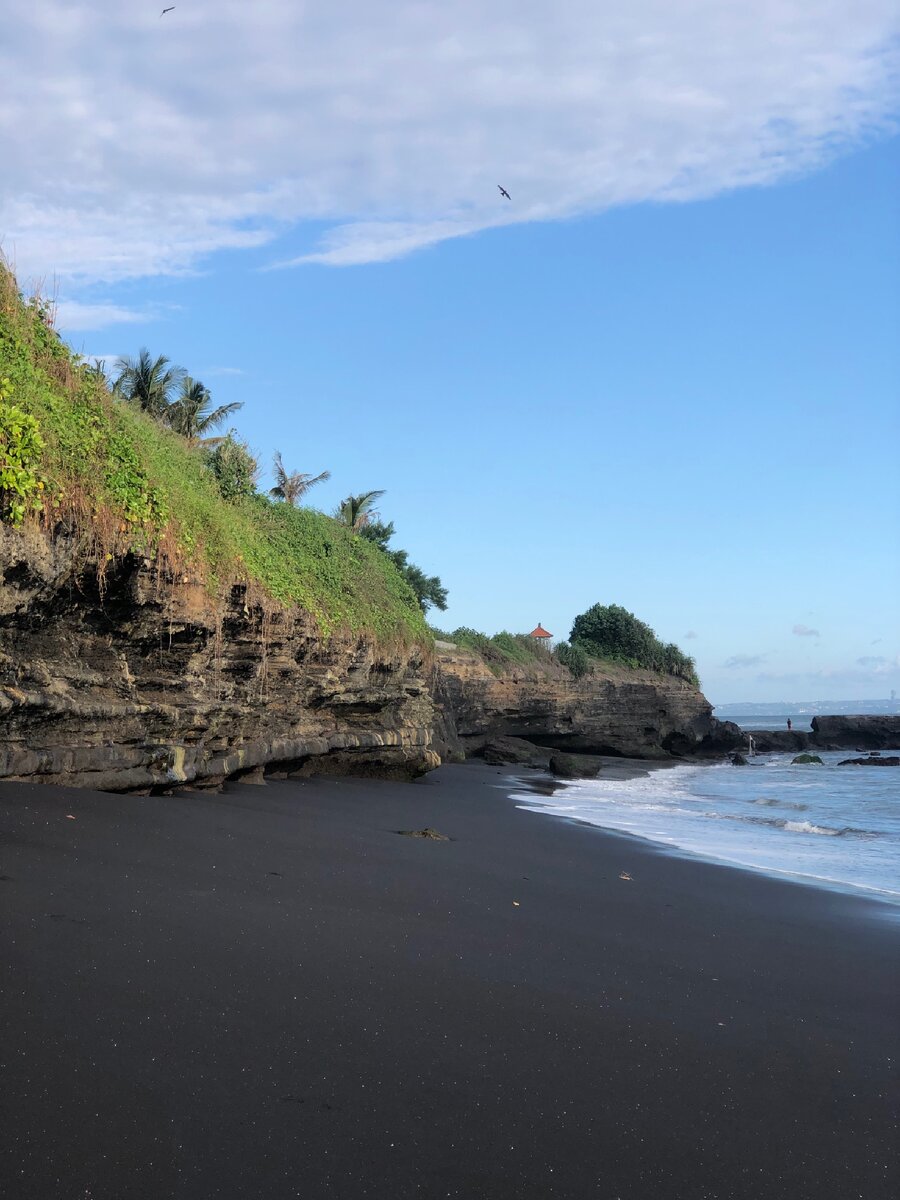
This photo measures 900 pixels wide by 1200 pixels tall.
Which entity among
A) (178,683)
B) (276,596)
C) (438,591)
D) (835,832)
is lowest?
(835,832)

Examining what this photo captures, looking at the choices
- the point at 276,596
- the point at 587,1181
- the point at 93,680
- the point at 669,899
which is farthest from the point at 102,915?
the point at 276,596

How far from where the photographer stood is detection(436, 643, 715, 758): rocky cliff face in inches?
1503

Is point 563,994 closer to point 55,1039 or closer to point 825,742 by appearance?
point 55,1039

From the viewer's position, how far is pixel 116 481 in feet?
29.6

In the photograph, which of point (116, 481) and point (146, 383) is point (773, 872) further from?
point (146, 383)

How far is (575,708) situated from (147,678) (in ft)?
114

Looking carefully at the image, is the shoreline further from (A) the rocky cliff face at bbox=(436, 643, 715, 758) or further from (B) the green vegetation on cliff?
(B) the green vegetation on cliff

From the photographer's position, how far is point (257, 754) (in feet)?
44.0

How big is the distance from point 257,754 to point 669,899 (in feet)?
22.8

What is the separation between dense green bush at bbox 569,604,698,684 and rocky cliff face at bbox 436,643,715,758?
1.43 m

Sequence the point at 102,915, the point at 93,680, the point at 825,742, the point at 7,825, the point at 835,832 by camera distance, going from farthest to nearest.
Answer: the point at 825,742 → the point at 835,832 → the point at 93,680 → the point at 7,825 → the point at 102,915

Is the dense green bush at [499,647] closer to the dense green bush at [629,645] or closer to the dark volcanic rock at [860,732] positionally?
the dense green bush at [629,645]

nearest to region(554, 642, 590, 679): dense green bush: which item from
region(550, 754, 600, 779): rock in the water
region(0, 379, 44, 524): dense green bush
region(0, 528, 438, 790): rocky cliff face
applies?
region(550, 754, 600, 779): rock in the water

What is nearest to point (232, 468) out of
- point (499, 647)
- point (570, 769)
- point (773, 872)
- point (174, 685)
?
point (174, 685)
